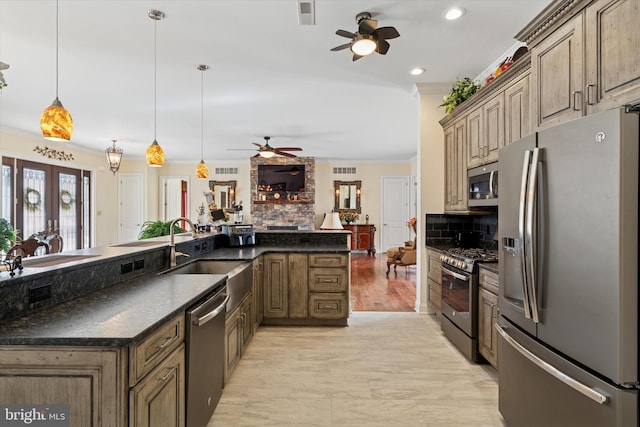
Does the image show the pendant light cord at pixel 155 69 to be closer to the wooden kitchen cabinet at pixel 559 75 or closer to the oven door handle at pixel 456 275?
the wooden kitchen cabinet at pixel 559 75

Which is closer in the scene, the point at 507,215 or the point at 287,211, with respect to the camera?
the point at 507,215

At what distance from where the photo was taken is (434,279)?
4.04 metres

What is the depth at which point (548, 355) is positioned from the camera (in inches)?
64.7

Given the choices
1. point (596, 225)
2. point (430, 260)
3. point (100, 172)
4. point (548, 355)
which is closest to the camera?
point (596, 225)

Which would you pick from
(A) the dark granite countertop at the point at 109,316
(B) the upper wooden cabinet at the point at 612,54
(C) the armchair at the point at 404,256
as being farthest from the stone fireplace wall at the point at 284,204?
(B) the upper wooden cabinet at the point at 612,54

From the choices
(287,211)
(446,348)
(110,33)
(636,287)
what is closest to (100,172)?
(287,211)

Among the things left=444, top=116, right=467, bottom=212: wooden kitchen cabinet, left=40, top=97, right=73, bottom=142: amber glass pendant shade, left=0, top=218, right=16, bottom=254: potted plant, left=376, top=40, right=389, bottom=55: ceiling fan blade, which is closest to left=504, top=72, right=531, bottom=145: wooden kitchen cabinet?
left=444, top=116, right=467, bottom=212: wooden kitchen cabinet

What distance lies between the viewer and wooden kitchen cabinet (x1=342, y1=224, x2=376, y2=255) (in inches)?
400

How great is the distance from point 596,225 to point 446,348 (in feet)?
7.41

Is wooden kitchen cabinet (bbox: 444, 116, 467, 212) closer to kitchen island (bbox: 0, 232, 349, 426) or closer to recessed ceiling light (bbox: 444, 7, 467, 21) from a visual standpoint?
recessed ceiling light (bbox: 444, 7, 467, 21)

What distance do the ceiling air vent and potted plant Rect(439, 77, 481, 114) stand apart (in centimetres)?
187

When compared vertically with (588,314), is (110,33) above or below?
above

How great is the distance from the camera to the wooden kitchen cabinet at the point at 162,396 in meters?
1.26

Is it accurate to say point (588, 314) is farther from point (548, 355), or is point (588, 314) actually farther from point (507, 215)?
point (507, 215)
